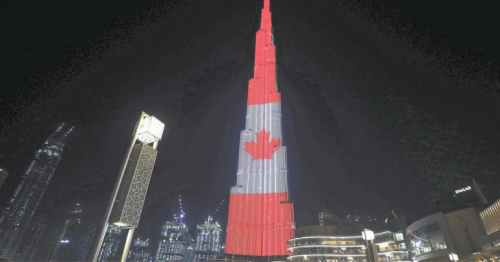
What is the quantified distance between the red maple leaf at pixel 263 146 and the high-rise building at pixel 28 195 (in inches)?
2155

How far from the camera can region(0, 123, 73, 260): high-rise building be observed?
62.3 meters

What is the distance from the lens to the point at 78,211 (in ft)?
325

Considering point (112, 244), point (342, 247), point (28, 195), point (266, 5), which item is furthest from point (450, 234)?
point (112, 244)

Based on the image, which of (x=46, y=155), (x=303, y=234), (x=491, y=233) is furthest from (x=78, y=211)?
(x=491, y=233)

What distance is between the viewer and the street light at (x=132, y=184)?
1091cm

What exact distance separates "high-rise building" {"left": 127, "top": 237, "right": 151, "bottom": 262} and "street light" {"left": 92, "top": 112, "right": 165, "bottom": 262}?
424ft

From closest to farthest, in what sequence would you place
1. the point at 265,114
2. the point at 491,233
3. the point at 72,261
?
1. the point at 491,233
2. the point at 265,114
3. the point at 72,261

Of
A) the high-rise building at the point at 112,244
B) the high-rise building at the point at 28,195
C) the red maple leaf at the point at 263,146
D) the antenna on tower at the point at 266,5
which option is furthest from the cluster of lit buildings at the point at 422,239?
the high-rise building at the point at 112,244

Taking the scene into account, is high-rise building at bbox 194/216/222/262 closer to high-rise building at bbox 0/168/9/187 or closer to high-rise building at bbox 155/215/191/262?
high-rise building at bbox 155/215/191/262

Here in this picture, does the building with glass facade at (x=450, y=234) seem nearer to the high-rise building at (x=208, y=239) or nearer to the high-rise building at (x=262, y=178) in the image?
the high-rise building at (x=262, y=178)

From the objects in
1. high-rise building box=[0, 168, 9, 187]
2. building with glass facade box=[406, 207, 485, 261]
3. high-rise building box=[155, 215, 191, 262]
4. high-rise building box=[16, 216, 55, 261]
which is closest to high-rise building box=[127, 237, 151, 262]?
high-rise building box=[155, 215, 191, 262]

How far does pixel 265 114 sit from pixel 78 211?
8838cm

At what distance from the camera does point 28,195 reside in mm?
67688

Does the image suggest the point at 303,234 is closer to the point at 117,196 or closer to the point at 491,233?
the point at 491,233
